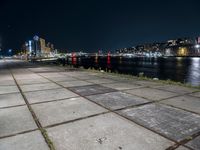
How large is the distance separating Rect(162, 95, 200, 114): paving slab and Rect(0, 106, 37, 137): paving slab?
15.6 feet

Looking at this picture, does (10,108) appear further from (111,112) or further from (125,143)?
(125,143)

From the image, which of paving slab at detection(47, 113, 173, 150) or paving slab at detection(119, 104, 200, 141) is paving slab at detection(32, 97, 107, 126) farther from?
paving slab at detection(119, 104, 200, 141)

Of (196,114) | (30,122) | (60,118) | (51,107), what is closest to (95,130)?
(60,118)

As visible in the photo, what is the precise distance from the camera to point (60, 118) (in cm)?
536

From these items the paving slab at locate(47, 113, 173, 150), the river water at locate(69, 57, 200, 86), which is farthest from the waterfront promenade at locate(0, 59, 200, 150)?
Answer: the river water at locate(69, 57, 200, 86)

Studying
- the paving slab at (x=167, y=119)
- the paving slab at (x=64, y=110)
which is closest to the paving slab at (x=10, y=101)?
the paving slab at (x=64, y=110)

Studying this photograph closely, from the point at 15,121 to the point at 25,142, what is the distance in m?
1.47

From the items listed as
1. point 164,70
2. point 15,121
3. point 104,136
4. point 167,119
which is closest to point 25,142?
point 15,121

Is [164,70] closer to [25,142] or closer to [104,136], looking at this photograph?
[104,136]

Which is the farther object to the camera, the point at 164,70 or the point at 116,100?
the point at 164,70

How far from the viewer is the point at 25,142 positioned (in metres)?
3.94

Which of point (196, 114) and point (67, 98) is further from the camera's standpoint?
point (67, 98)

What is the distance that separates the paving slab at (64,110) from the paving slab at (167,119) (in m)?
1.11

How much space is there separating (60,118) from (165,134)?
2.86m
